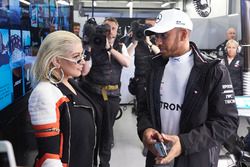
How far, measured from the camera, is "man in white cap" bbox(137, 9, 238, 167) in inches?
59.2

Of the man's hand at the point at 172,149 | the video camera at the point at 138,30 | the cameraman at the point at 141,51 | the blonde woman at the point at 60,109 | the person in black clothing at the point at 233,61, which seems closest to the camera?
the blonde woman at the point at 60,109

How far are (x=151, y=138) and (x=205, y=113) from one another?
0.29m

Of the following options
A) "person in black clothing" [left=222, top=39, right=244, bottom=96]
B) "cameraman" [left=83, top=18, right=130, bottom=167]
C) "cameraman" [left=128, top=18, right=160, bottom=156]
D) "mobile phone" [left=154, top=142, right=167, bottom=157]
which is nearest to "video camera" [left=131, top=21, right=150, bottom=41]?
"cameraman" [left=128, top=18, right=160, bottom=156]

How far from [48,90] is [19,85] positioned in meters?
0.66

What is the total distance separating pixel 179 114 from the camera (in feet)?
5.27

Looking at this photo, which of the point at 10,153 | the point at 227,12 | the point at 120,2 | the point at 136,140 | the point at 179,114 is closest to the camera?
the point at 10,153

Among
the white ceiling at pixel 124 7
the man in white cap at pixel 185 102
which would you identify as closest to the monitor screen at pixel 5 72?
the man in white cap at pixel 185 102

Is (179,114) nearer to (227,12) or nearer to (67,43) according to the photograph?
(67,43)

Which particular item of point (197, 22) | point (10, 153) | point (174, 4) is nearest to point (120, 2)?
point (174, 4)

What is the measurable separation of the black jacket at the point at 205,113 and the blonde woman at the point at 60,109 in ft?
1.52

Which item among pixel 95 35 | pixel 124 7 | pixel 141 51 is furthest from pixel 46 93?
pixel 124 7

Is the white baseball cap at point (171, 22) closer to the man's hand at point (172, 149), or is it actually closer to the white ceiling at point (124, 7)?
the man's hand at point (172, 149)

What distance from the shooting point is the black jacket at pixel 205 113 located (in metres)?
1.50

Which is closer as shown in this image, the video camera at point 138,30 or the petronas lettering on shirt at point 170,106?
the petronas lettering on shirt at point 170,106
